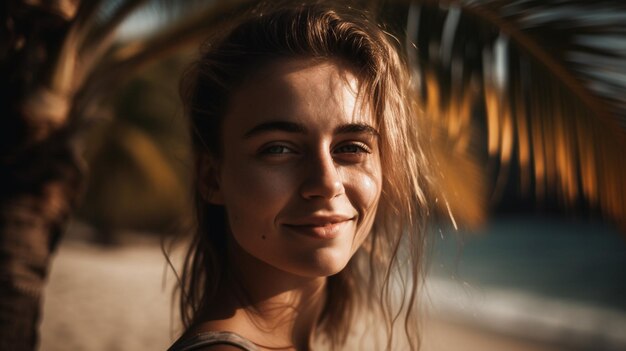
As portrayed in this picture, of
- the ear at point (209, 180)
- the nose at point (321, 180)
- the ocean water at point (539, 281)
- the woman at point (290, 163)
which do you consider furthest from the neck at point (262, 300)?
the ocean water at point (539, 281)

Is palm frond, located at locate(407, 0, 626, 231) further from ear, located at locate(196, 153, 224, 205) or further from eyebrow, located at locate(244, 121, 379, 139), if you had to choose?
ear, located at locate(196, 153, 224, 205)

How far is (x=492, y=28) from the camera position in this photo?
6.85 feet

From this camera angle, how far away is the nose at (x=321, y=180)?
101 cm

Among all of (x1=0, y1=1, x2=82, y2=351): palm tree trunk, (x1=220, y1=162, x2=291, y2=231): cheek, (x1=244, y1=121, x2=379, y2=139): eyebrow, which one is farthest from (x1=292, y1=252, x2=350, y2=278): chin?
(x1=0, y1=1, x2=82, y2=351): palm tree trunk

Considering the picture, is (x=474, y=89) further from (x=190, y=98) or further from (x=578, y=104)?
(x=190, y=98)

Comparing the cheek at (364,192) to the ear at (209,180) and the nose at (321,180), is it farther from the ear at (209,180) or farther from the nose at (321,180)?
the ear at (209,180)

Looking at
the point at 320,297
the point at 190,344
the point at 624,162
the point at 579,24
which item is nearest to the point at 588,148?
the point at 624,162

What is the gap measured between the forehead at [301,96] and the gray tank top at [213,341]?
0.41m

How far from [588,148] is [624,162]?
0.13 m

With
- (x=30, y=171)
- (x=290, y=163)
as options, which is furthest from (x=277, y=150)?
(x=30, y=171)

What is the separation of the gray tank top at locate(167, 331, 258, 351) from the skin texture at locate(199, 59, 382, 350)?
58mm

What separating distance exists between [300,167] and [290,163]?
0.07 feet

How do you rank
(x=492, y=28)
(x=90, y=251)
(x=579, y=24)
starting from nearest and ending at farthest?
(x=579, y=24)
(x=492, y=28)
(x=90, y=251)

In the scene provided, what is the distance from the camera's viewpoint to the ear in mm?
1204
